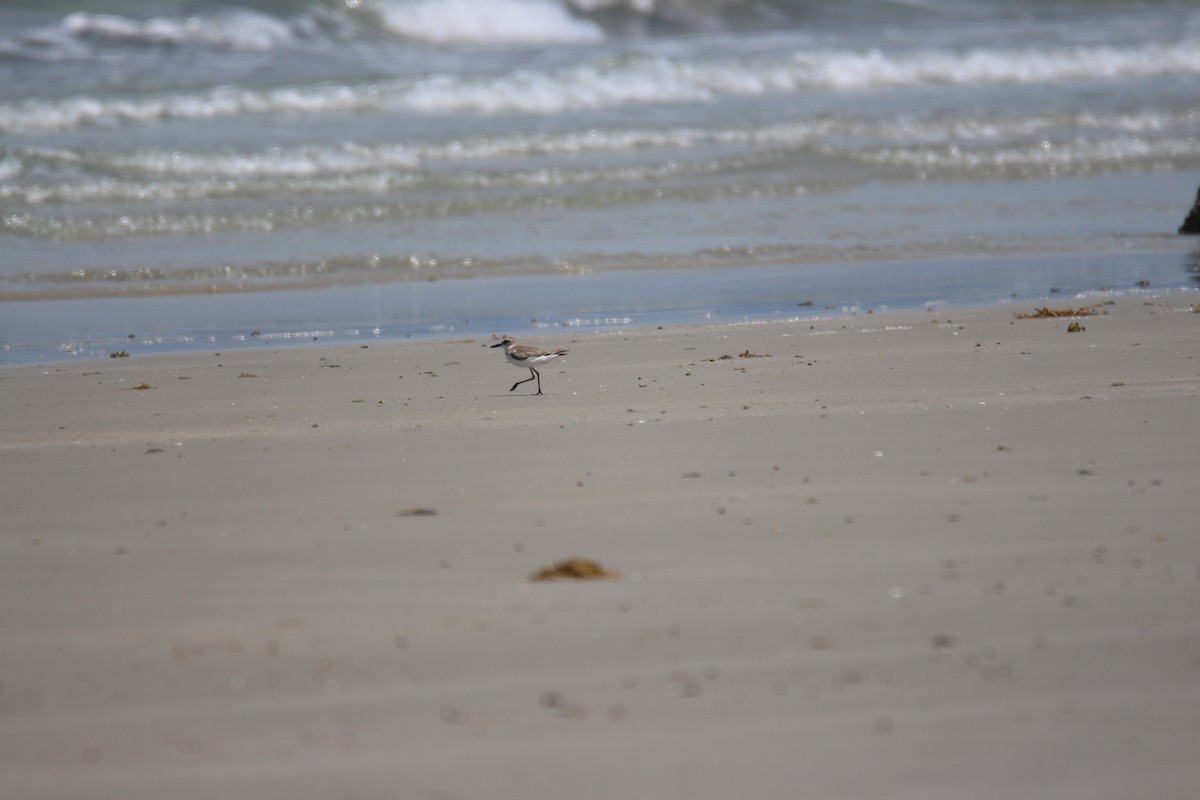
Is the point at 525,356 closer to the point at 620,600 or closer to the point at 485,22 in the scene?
the point at 620,600

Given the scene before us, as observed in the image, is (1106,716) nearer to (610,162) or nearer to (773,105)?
(610,162)

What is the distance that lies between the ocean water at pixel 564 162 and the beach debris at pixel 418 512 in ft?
15.0

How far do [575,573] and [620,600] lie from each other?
0.22 metres

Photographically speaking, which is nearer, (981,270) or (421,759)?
(421,759)

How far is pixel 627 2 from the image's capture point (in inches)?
1192

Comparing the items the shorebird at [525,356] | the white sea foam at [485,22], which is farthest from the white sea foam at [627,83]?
the shorebird at [525,356]

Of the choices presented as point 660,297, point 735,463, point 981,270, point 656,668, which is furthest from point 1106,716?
point 981,270

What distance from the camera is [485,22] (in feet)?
93.8

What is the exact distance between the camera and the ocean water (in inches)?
406

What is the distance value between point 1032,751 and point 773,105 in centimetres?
2074

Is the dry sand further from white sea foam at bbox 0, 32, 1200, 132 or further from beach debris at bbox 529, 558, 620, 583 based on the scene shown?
white sea foam at bbox 0, 32, 1200, 132

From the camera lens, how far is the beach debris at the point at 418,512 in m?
4.09

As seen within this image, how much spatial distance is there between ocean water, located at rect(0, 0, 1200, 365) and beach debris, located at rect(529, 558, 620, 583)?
5.21 metres

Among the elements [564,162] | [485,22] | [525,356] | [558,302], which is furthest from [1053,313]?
[485,22]
